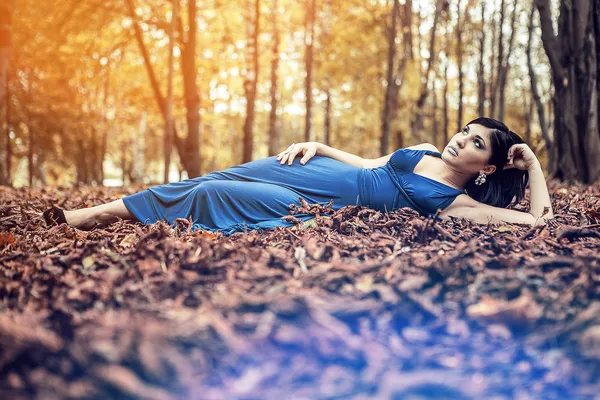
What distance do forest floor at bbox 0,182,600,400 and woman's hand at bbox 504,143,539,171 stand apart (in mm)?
1822

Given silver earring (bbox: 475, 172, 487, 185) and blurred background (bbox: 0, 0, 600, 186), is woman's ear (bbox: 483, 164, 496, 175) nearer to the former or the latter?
silver earring (bbox: 475, 172, 487, 185)

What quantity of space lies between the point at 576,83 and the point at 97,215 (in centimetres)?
749

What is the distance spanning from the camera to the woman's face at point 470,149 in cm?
380

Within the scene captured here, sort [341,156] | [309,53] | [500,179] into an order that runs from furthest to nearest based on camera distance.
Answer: [309,53] → [341,156] → [500,179]

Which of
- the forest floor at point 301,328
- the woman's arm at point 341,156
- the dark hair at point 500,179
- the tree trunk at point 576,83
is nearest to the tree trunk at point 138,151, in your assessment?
the tree trunk at point 576,83

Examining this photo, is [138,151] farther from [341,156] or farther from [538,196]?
[538,196]

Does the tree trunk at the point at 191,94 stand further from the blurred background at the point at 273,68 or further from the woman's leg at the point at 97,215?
the woman's leg at the point at 97,215

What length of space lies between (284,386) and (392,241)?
1.50 meters

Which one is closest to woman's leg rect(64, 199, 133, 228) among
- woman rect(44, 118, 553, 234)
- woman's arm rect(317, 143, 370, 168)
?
woman rect(44, 118, 553, 234)

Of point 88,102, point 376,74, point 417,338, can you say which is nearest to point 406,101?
point 376,74

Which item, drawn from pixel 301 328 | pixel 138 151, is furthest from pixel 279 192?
pixel 138 151

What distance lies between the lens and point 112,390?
130 cm

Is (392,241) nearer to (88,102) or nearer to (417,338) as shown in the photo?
(417,338)

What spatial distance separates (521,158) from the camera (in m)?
3.96
